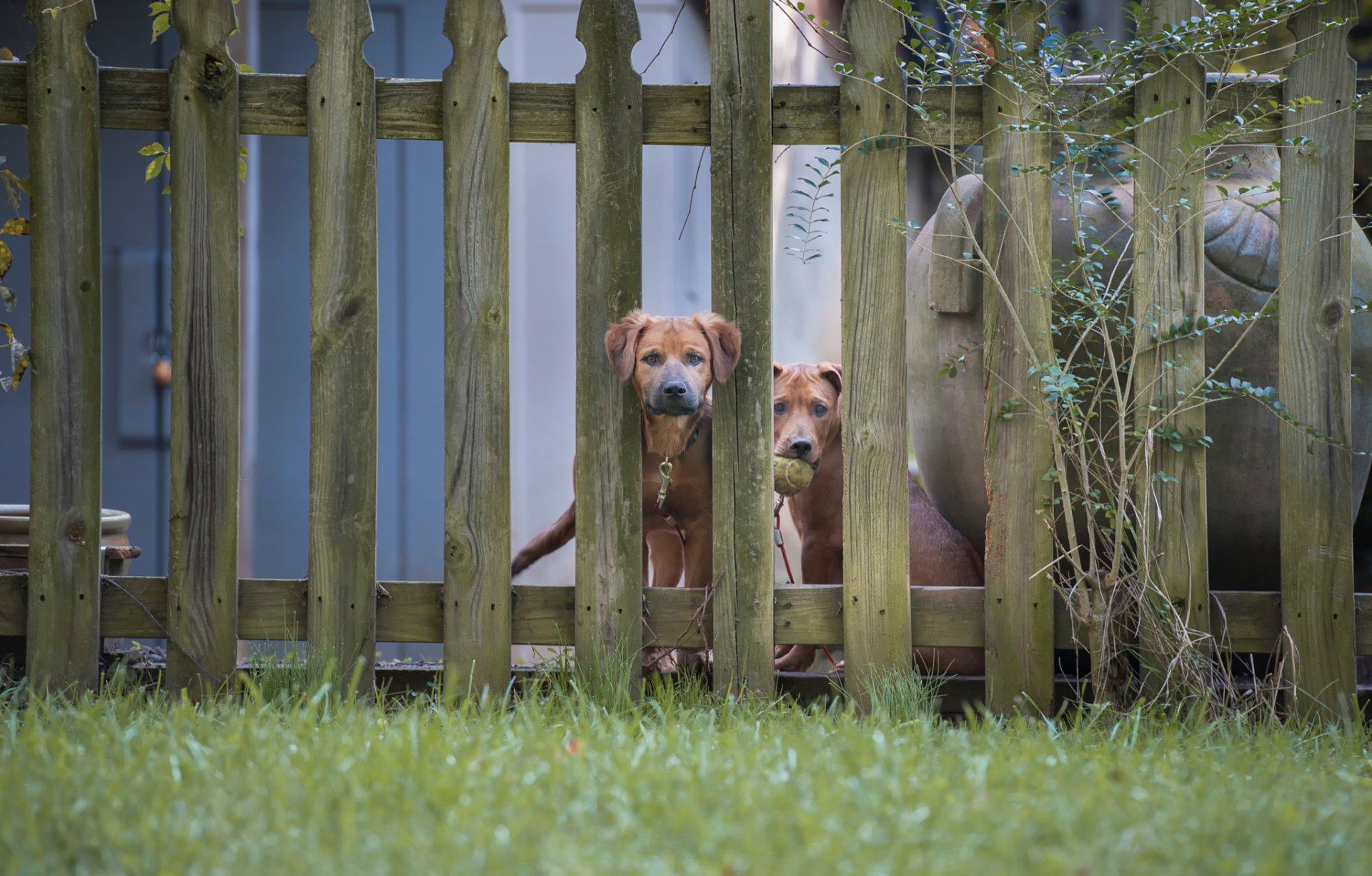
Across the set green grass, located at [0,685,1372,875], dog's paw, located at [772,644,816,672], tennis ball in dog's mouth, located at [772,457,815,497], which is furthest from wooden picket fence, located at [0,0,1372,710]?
green grass, located at [0,685,1372,875]

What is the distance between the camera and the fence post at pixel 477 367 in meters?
2.94

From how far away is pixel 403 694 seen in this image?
3113mm

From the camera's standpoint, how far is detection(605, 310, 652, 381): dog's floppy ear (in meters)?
2.94

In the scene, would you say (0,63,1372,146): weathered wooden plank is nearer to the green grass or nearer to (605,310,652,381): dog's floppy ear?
(605,310,652,381): dog's floppy ear

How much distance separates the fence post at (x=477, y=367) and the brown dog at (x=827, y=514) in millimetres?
853

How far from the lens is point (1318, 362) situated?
2.94m

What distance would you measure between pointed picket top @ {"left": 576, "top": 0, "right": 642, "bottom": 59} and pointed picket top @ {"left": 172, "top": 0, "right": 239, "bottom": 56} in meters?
0.91

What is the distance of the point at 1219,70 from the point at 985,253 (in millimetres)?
822

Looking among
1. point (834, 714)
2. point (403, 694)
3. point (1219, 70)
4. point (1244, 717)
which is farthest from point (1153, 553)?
point (403, 694)

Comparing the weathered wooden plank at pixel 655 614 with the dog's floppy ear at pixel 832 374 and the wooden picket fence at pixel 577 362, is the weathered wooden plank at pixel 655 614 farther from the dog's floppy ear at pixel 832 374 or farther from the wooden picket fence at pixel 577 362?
the dog's floppy ear at pixel 832 374

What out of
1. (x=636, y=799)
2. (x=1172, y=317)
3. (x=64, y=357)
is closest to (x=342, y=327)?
(x=64, y=357)

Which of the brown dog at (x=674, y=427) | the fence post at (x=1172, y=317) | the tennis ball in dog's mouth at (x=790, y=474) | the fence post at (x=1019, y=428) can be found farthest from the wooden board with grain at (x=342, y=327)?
the fence post at (x=1172, y=317)

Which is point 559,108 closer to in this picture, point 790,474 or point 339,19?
point 339,19

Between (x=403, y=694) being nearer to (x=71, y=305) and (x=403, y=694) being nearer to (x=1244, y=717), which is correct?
(x=71, y=305)
